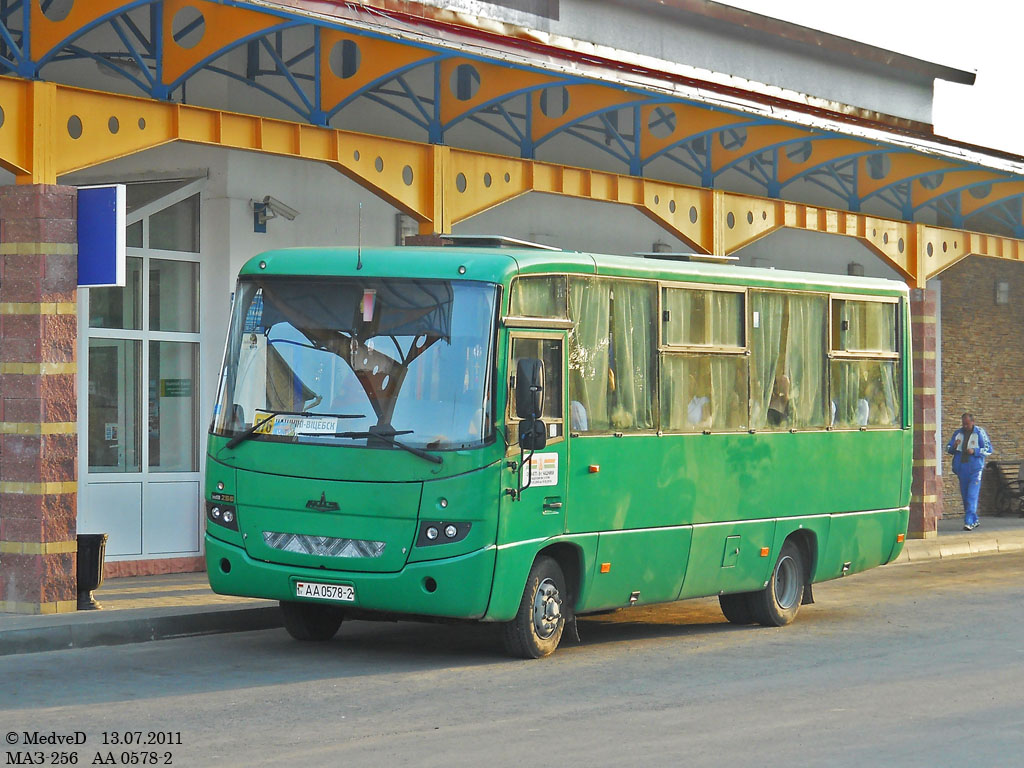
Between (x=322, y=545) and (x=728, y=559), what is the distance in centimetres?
381

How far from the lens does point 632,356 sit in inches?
520

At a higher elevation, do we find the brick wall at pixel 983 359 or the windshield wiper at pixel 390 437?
the brick wall at pixel 983 359

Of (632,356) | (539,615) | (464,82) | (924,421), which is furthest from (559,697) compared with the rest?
(924,421)

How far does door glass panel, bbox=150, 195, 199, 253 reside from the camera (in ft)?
57.3

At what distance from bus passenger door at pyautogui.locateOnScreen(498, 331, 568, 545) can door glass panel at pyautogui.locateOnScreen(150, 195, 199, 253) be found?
21.2ft

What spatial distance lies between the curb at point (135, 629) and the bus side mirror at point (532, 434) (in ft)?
11.4

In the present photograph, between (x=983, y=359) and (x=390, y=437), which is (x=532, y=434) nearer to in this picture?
(x=390, y=437)

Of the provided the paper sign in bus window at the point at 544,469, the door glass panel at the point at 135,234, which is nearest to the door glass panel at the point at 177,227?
the door glass panel at the point at 135,234

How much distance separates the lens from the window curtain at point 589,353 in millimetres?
12609

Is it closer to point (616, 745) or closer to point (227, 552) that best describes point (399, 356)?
point (227, 552)

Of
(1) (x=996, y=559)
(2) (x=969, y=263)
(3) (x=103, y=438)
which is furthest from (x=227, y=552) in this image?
(2) (x=969, y=263)

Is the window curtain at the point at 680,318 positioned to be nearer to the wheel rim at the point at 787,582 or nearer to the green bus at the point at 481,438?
the green bus at the point at 481,438

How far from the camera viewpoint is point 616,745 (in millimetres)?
8773

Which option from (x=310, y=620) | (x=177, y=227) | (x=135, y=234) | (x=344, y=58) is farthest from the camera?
(x=344, y=58)
